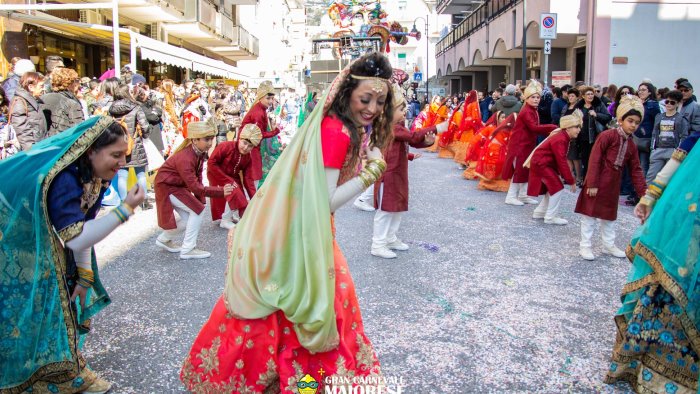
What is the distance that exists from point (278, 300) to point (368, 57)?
3.65 ft

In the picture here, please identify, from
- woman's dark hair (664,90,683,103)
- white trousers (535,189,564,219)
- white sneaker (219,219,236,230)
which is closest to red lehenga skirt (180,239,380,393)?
white sneaker (219,219,236,230)

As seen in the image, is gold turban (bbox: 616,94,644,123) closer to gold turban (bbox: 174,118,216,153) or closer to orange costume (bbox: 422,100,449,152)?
gold turban (bbox: 174,118,216,153)

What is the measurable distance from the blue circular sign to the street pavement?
610 cm

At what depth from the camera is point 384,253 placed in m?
5.75

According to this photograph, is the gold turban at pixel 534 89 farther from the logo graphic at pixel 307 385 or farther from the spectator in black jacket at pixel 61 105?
the logo graphic at pixel 307 385

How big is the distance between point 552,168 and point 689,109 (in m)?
2.28

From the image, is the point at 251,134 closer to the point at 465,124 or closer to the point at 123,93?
the point at 123,93

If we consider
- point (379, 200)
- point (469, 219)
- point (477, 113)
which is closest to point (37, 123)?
point (379, 200)

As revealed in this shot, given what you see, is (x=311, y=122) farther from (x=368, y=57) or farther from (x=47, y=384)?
(x=47, y=384)

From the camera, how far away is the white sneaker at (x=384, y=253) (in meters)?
5.73

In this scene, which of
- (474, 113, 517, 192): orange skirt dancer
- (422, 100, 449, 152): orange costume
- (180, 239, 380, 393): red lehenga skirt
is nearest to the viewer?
(180, 239, 380, 393): red lehenga skirt

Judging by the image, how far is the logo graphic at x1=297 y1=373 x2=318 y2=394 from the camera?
93.5 inches

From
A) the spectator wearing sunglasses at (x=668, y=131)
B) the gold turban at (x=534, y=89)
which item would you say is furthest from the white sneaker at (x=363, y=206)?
the spectator wearing sunglasses at (x=668, y=131)

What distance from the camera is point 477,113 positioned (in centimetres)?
1281
